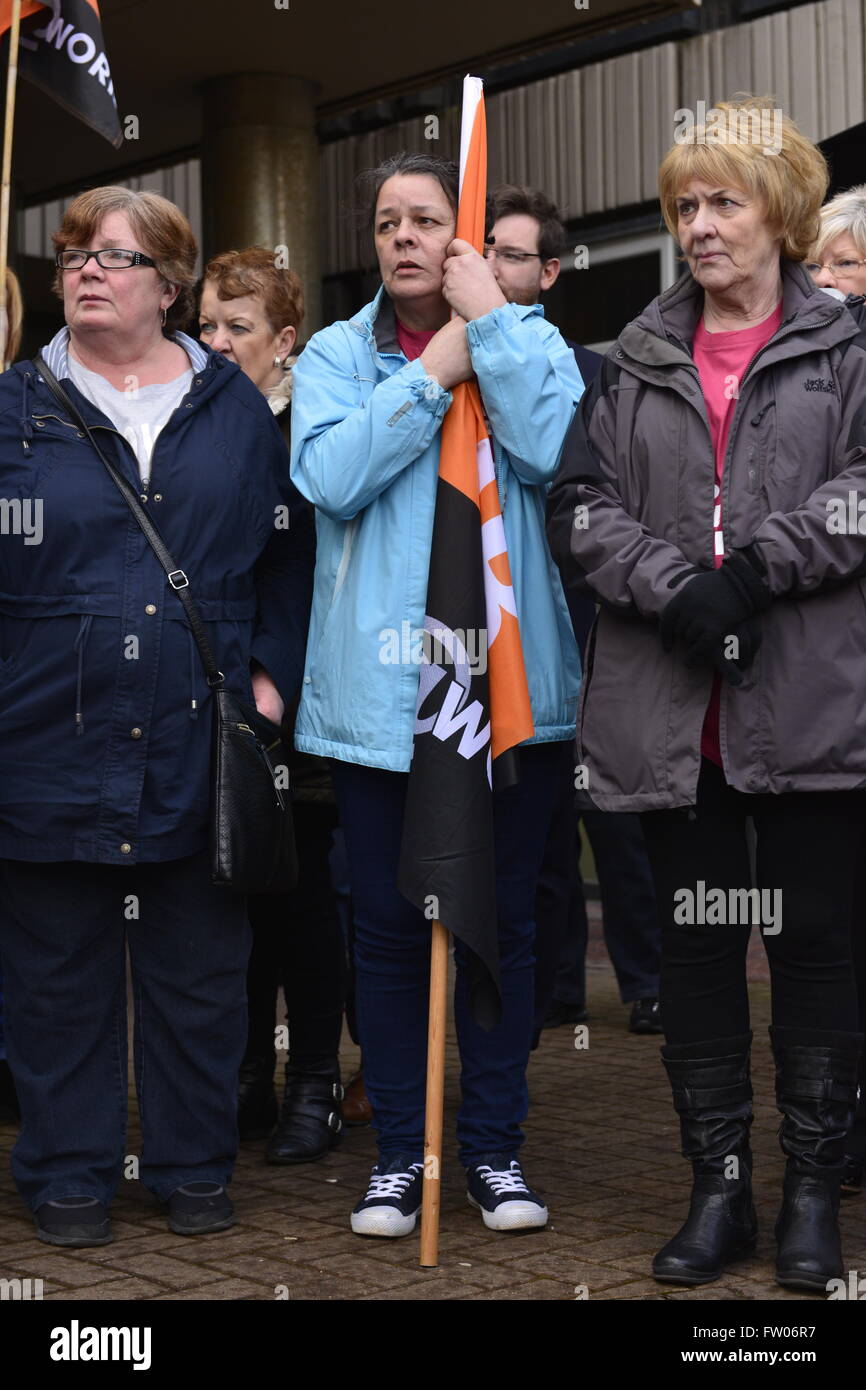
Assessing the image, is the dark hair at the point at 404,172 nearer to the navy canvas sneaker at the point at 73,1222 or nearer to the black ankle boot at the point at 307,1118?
the black ankle boot at the point at 307,1118

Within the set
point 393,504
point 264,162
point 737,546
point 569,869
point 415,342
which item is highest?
point 264,162

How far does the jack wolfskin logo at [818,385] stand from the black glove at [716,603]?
353 millimetres

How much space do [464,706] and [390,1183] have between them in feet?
3.36

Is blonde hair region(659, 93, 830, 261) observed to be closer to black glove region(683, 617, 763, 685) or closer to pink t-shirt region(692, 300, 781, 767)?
pink t-shirt region(692, 300, 781, 767)

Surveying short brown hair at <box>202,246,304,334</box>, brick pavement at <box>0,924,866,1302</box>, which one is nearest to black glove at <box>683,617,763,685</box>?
brick pavement at <box>0,924,866,1302</box>

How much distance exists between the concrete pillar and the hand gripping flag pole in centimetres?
673

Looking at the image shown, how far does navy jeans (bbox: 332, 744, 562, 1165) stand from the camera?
13.4 ft

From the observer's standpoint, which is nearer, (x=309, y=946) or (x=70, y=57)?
(x=309, y=946)

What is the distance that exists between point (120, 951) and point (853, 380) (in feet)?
6.42

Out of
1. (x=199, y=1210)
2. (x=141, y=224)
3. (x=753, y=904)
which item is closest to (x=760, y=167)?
(x=141, y=224)

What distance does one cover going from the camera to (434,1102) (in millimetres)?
3838

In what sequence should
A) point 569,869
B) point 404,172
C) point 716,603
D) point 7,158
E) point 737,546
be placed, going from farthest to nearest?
point 569,869
point 7,158
point 404,172
point 737,546
point 716,603

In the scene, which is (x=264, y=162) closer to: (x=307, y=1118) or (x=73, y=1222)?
(x=307, y=1118)

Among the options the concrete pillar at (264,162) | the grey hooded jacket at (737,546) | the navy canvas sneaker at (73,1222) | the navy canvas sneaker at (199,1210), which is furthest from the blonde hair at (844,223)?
the concrete pillar at (264,162)
